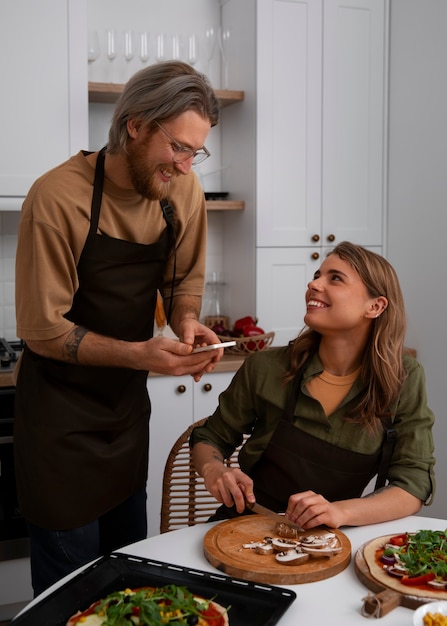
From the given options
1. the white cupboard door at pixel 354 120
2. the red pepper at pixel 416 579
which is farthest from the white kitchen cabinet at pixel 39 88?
the red pepper at pixel 416 579

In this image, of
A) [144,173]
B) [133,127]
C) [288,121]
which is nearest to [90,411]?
[144,173]

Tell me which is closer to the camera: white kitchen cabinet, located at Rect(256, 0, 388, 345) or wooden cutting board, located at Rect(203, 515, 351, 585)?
wooden cutting board, located at Rect(203, 515, 351, 585)

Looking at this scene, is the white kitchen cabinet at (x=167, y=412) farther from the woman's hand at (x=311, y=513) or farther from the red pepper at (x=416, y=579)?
the red pepper at (x=416, y=579)

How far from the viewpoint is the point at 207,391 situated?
3254mm

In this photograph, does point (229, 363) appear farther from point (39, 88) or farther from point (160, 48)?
point (160, 48)

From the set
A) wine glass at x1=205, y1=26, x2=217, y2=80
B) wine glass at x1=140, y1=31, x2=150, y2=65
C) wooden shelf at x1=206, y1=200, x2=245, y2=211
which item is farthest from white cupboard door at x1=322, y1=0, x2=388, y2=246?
wine glass at x1=140, y1=31, x2=150, y2=65

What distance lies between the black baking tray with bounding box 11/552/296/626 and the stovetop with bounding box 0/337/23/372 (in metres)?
1.62

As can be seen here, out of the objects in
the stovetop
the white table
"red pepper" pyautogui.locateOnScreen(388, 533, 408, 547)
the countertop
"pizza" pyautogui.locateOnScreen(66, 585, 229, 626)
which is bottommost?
the white table

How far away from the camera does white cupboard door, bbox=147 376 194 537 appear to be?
3170 millimetres

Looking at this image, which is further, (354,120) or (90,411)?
(354,120)

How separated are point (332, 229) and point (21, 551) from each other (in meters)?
1.91

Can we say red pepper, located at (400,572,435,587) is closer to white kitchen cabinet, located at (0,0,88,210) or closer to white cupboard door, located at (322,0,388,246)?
white kitchen cabinet, located at (0,0,88,210)

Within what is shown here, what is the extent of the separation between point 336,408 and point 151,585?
0.76m

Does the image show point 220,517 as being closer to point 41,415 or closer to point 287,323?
point 41,415
